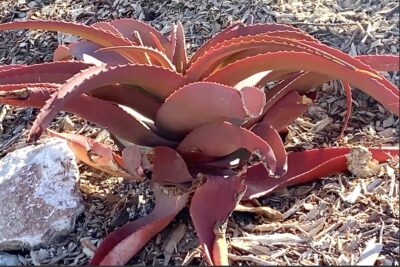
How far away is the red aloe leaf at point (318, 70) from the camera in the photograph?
1503 millimetres

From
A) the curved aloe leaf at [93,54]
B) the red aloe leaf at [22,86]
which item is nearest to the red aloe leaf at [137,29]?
the curved aloe leaf at [93,54]

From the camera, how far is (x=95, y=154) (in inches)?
70.4

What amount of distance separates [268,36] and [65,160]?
0.57 m

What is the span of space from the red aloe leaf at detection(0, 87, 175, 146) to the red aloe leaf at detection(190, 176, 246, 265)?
0.50 ft

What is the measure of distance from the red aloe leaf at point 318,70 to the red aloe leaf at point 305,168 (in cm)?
24

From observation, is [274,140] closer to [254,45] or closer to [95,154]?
[254,45]

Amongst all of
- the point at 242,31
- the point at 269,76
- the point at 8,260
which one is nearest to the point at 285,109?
the point at 269,76

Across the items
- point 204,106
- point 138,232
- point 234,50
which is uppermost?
point 234,50

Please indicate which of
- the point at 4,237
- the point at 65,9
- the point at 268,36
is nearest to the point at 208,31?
the point at 65,9

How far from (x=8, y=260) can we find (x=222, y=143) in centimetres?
54

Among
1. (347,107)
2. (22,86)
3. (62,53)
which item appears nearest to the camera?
(22,86)

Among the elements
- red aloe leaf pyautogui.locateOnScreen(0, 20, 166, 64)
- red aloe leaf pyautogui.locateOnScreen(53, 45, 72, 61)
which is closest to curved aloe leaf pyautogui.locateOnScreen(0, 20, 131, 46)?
red aloe leaf pyautogui.locateOnScreen(0, 20, 166, 64)

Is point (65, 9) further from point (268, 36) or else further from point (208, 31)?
point (268, 36)

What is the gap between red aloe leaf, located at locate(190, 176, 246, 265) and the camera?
1.55 m
